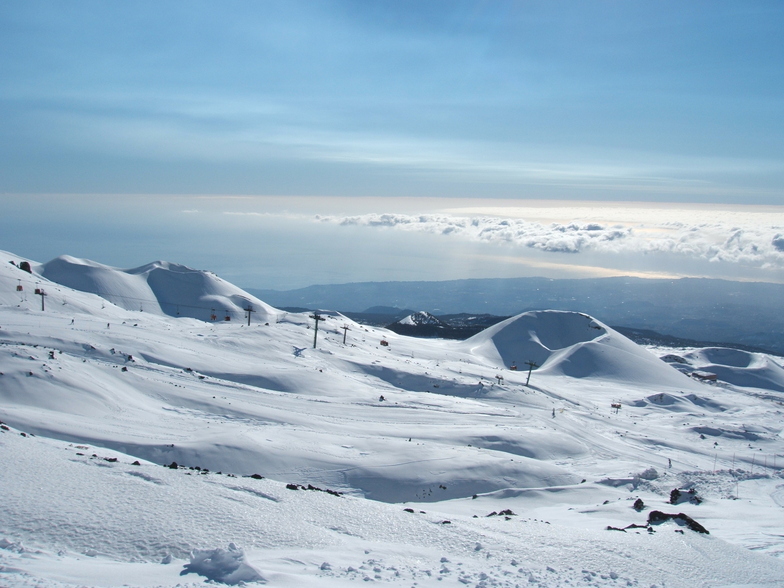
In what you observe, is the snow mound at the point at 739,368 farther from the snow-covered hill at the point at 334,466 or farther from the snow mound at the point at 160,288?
the snow mound at the point at 160,288

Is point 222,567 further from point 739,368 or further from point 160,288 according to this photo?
point 739,368

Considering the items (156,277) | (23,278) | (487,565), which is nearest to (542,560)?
(487,565)

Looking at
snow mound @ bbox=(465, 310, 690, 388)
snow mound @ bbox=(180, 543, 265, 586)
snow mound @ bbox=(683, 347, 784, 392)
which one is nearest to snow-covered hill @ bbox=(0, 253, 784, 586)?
snow mound @ bbox=(180, 543, 265, 586)

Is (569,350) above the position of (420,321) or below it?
above

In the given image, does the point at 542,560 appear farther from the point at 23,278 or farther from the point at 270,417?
the point at 23,278

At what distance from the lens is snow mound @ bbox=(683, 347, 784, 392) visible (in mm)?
84750

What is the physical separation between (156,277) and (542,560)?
8579 cm

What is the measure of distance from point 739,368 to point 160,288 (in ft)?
315

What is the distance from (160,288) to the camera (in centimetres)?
8481

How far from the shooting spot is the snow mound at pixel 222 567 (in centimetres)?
991

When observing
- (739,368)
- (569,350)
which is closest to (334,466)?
(569,350)

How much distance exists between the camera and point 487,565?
12.3 metres

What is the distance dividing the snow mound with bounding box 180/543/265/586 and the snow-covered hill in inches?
1.7

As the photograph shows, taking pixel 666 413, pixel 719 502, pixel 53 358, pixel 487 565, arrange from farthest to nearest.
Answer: pixel 666 413
pixel 53 358
pixel 719 502
pixel 487 565
